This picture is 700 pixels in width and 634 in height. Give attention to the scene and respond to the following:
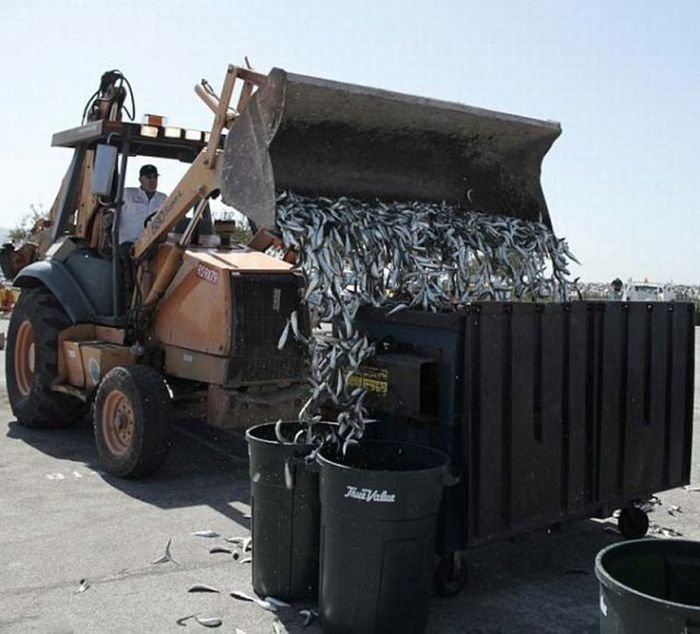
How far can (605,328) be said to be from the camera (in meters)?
5.45

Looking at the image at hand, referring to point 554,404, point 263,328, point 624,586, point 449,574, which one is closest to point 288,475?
point 449,574

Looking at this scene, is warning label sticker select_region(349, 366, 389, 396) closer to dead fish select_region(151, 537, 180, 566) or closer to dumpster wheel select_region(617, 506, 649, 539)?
dead fish select_region(151, 537, 180, 566)

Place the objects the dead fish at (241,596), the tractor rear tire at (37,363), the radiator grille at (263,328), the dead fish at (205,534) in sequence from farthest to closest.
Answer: the tractor rear tire at (37,363)
the radiator grille at (263,328)
the dead fish at (205,534)
the dead fish at (241,596)

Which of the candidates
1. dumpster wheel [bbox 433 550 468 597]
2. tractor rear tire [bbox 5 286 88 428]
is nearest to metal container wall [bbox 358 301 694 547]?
dumpster wheel [bbox 433 550 468 597]

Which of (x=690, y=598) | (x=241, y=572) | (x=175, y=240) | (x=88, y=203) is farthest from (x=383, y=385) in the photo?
(x=88, y=203)

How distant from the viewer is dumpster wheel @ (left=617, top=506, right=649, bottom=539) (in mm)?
5887

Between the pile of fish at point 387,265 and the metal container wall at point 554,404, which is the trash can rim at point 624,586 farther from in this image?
the pile of fish at point 387,265

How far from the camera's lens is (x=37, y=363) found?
8.48 metres

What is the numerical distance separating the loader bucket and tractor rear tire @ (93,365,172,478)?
254cm

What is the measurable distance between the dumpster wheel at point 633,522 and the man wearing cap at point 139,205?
4932 mm

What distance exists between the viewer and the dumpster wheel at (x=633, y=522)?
589 centimetres

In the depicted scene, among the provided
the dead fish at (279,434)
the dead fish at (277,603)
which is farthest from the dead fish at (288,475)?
the dead fish at (277,603)

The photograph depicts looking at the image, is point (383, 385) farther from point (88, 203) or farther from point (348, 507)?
point (88, 203)

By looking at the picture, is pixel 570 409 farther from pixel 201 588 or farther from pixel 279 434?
pixel 201 588
